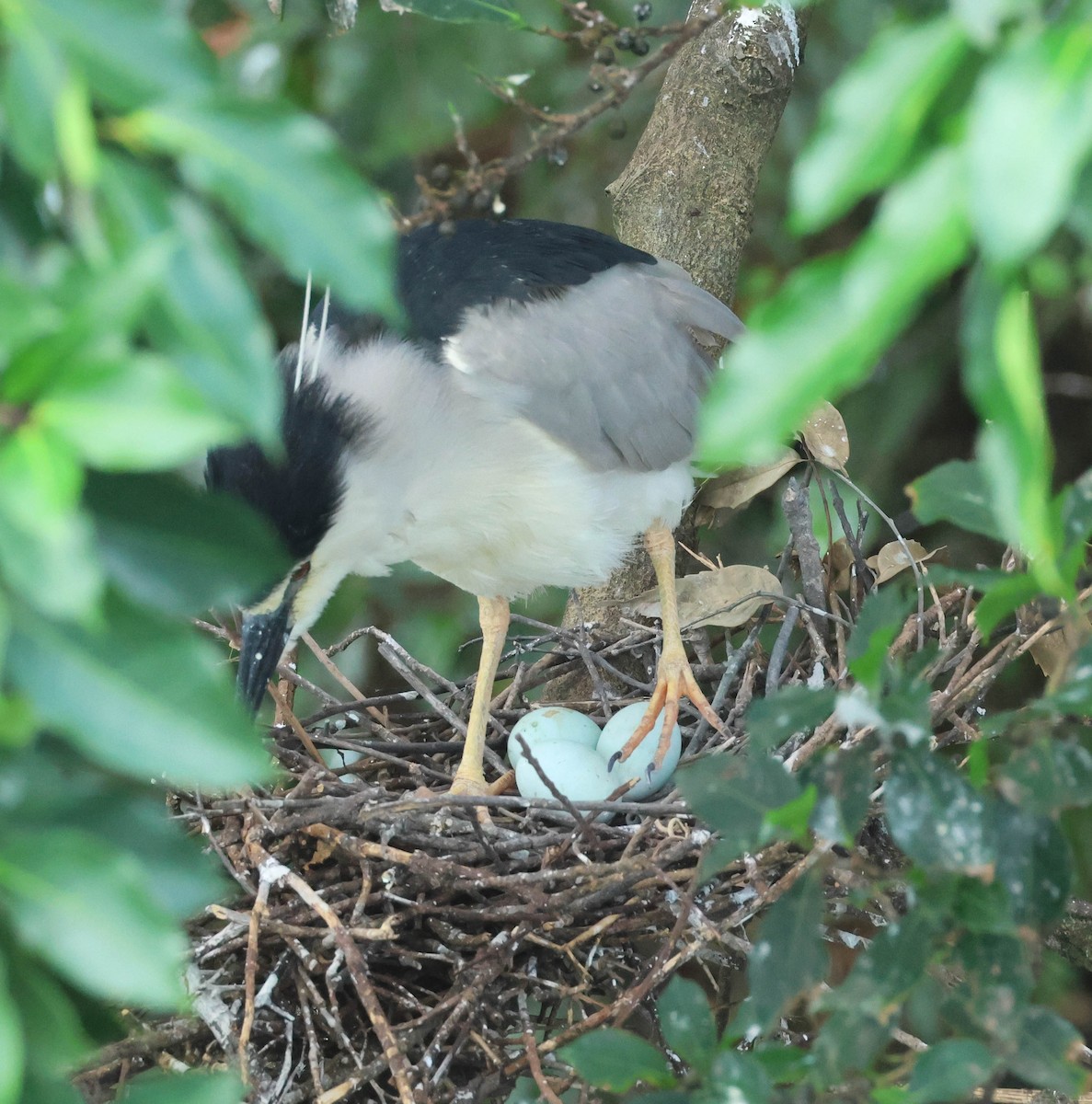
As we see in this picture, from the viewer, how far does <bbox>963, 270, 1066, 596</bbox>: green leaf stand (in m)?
0.55

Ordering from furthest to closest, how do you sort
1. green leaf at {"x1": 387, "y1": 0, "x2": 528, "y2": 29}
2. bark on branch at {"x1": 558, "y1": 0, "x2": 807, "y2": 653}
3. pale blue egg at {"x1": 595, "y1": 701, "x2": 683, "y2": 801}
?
bark on branch at {"x1": 558, "y1": 0, "x2": 807, "y2": 653} → pale blue egg at {"x1": 595, "y1": 701, "x2": 683, "y2": 801} → green leaf at {"x1": 387, "y1": 0, "x2": 528, "y2": 29}

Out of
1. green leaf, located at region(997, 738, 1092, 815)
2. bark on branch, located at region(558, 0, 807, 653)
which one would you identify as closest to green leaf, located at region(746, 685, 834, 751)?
green leaf, located at region(997, 738, 1092, 815)

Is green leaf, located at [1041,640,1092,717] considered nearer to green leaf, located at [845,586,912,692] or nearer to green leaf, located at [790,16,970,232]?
green leaf, located at [845,586,912,692]

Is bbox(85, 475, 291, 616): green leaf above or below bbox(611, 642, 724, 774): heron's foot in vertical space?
above

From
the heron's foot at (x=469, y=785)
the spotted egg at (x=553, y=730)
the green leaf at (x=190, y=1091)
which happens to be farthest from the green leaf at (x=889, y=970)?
the heron's foot at (x=469, y=785)

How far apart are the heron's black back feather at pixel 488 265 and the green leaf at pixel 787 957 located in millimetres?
1290

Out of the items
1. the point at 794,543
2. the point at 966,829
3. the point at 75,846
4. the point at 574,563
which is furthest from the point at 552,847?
the point at 75,846

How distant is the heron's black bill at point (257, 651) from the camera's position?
1983 mm

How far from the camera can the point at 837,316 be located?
0.56 meters

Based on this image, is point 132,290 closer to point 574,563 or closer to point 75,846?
point 75,846

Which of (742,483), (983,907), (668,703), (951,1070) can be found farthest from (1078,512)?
(742,483)

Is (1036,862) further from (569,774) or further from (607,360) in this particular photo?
(607,360)

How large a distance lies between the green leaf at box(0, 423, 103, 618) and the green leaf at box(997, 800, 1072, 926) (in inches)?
27.2

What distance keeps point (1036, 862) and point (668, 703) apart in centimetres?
129
